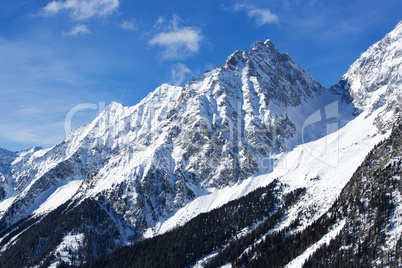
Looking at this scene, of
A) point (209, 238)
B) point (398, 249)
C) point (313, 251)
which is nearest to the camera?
point (398, 249)

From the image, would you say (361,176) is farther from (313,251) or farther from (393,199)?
(313,251)

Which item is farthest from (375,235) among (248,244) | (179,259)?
(179,259)

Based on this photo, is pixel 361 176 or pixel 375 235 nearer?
pixel 375 235

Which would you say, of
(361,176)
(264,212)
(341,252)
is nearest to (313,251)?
(341,252)

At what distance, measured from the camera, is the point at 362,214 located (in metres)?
141

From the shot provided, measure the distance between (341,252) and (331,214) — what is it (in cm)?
2973

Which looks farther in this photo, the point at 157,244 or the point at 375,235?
the point at 157,244

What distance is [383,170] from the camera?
152625 millimetres

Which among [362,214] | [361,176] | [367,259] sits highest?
[361,176]

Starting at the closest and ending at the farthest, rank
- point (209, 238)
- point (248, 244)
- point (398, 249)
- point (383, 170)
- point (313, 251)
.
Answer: point (398, 249) → point (313, 251) → point (383, 170) → point (248, 244) → point (209, 238)

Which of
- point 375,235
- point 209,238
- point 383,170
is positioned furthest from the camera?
point 209,238

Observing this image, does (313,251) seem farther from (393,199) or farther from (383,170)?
(383,170)

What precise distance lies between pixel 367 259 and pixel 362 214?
23126 mm

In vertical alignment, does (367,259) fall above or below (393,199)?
below
